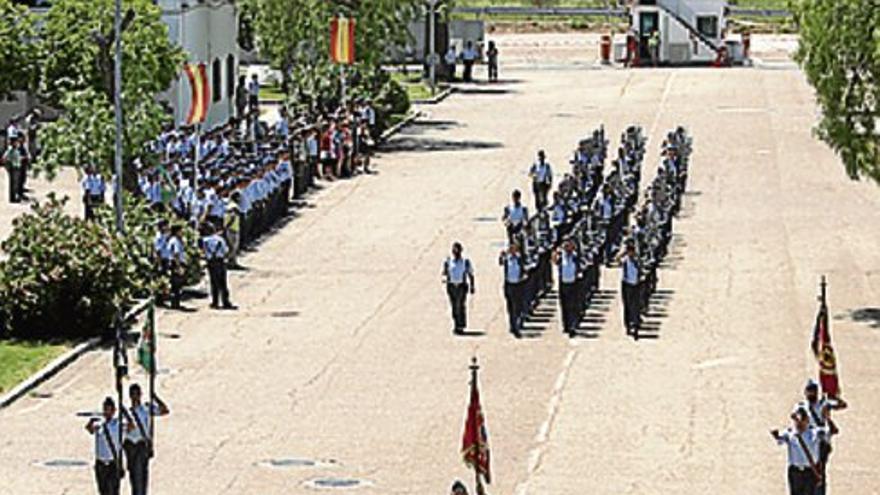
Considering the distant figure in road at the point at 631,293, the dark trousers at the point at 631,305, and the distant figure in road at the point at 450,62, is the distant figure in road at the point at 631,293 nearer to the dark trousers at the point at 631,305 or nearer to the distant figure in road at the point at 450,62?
the dark trousers at the point at 631,305

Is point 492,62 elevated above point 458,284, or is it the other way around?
point 458,284

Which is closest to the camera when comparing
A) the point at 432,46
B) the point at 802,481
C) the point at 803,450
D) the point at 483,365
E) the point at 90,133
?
the point at 803,450

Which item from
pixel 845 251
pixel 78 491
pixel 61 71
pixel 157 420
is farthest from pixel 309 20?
pixel 78 491

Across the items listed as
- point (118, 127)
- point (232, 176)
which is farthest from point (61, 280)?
point (232, 176)

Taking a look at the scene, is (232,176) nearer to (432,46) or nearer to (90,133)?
(90,133)

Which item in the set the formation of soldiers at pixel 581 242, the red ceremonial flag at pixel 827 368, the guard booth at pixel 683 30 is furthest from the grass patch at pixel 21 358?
the guard booth at pixel 683 30

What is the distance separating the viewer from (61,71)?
42.3 m

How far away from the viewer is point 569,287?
102 ft

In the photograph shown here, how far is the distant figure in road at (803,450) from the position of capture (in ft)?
68.1

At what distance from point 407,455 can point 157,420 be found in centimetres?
332

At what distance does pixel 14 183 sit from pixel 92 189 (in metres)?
5.09

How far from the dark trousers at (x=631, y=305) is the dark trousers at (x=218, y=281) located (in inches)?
228

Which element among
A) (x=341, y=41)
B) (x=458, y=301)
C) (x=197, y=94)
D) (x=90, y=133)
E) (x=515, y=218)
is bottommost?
(x=458, y=301)

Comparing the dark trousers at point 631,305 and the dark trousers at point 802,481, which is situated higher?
the dark trousers at point 802,481
